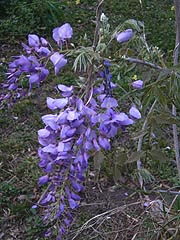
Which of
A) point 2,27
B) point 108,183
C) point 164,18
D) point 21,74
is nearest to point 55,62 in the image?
point 21,74

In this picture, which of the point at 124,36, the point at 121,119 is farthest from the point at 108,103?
the point at 124,36

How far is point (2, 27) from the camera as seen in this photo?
4.91 metres

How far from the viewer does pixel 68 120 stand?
129 centimetres

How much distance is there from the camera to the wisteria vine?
1.31 meters

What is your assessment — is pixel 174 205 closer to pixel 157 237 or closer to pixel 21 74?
pixel 157 237

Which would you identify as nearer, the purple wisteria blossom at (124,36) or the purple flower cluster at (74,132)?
the purple flower cluster at (74,132)

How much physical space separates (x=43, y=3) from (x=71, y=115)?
400 cm

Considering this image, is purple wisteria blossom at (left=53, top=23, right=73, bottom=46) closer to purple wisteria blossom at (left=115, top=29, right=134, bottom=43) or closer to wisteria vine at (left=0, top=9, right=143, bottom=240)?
wisteria vine at (left=0, top=9, right=143, bottom=240)

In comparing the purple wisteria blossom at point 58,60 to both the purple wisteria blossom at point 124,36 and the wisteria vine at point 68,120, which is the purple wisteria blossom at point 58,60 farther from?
the purple wisteria blossom at point 124,36

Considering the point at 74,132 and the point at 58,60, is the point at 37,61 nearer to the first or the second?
the point at 58,60

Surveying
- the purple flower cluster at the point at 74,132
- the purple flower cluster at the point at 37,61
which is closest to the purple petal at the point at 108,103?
the purple flower cluster at the point at 74,132

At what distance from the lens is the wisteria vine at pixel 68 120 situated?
4.31ft

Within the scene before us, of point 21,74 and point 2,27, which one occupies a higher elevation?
point 21,74

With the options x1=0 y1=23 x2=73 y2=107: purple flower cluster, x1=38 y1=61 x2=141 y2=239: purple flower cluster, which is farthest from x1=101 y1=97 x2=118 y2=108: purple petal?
x1=0 y1=23 x2=73 y2=107: purple flower cluster
